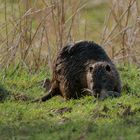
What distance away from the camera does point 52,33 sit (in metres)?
9.48

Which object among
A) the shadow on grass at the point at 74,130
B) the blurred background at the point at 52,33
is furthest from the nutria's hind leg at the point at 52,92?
the shadow on grass at the point at 74,130

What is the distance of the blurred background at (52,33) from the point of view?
8940 millimetres

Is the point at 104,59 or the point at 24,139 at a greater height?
the point at 104,59

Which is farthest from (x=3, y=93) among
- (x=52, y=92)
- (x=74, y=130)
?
(x=74, y=130)

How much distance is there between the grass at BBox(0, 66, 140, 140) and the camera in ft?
17.5

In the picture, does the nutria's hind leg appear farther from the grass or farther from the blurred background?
the blurred background

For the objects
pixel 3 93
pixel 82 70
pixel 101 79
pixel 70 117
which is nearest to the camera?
pixel 70 117

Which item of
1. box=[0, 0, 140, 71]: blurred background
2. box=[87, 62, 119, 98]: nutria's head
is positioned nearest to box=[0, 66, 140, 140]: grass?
box=[87, 62, 119, 98]: nutria's head

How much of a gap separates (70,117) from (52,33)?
11.7ft

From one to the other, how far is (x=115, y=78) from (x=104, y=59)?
13.0 inches

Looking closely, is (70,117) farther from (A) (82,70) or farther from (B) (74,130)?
(A) (82,70)

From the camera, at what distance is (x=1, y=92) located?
746 cm

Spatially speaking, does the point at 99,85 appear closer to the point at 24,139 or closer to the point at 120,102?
the point at 120,102

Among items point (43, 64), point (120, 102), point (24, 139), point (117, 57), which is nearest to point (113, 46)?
point (117, 57)
